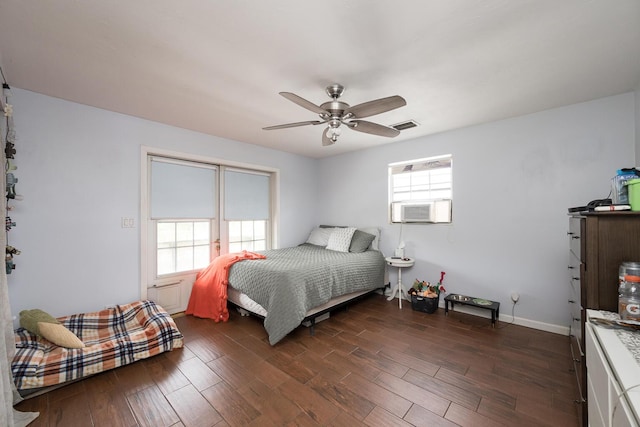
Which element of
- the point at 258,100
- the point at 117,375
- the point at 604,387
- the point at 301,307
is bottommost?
the point at 117,375

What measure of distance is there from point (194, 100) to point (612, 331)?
3391mm

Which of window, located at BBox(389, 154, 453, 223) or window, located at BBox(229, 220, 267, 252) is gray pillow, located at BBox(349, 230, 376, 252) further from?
window, located at BBox(229, 220, 267, 252)

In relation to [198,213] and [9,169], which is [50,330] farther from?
[198,213]

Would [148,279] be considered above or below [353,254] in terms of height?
below

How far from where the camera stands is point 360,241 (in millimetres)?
3943

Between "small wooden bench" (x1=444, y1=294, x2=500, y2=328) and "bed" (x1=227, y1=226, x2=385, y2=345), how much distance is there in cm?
94

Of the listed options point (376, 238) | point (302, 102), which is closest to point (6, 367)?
point (302, 102)

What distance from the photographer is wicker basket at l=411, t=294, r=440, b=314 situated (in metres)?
3.33

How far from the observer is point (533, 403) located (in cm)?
173

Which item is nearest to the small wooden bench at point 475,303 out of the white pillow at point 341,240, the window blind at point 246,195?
the white pillow at point 341,240

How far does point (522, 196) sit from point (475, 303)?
137cm

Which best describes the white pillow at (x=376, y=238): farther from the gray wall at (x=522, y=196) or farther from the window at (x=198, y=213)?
the window at (x=198, y=213)

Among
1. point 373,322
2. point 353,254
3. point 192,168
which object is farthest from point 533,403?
point 192,168

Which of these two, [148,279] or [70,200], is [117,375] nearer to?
[148,279]
